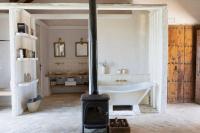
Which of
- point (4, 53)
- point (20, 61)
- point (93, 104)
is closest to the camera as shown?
point (93, 104)

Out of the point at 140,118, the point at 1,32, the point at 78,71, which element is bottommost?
the point at 140,118

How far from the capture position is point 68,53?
9.14m

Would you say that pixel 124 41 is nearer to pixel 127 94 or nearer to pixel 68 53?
pixel 127 94

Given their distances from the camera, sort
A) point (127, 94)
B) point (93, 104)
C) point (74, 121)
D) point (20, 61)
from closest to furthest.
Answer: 1. point (93, 104)
2. point (74, 121)
3. point (20, 61)
4. point (127, 94)

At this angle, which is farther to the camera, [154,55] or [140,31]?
[140,31]

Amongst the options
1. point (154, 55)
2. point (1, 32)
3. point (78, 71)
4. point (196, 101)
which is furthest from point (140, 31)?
point (1, 32)

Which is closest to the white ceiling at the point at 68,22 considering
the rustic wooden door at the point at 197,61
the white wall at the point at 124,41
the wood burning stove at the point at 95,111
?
the white wall at the point at 124,41

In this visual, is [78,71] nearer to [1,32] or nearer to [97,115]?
[1,32]

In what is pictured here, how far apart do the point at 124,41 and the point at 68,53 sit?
2.86 m

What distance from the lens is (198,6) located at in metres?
6.92

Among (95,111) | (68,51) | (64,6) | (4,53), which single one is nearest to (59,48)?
(68,51)

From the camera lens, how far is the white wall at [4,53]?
6.67 metres

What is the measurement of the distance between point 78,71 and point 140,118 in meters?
4.21

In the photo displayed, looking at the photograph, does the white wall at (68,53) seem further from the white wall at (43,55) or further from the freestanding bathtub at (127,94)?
the freestanding bathtub at (127,94)
